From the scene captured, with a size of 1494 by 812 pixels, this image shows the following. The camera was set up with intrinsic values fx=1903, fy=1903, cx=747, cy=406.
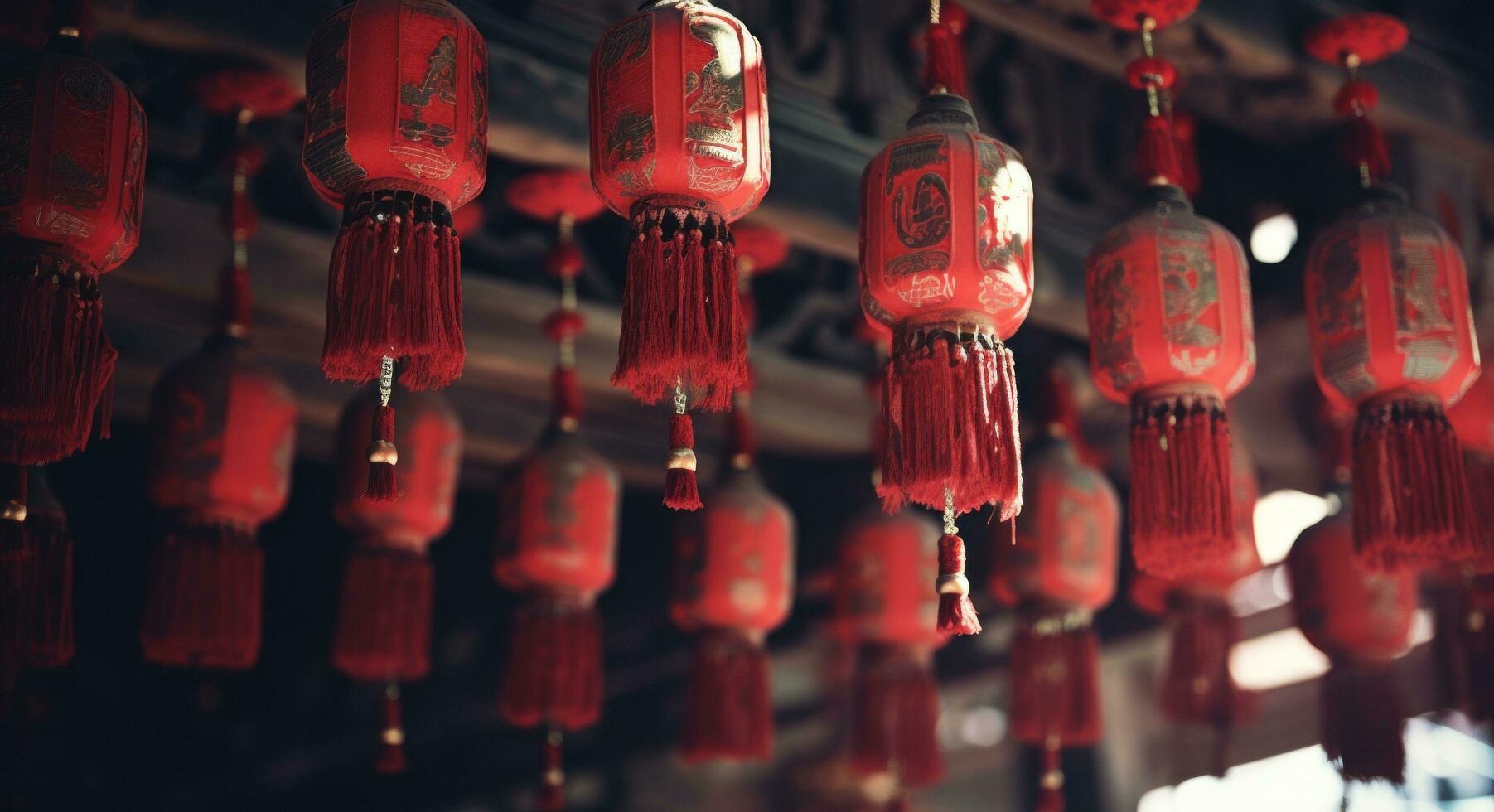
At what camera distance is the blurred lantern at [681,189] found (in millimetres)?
2648

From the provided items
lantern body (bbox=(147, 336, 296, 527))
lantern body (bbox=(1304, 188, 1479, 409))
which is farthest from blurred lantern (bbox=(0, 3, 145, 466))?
lantern body (bbox=(1304, 188, 1479, 409))

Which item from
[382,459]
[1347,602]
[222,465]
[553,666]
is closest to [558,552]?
[553,666]

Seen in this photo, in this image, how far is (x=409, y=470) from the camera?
4.01m

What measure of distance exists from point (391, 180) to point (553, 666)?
5.27 ft

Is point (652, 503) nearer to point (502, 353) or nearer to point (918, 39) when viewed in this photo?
point (502, 353)

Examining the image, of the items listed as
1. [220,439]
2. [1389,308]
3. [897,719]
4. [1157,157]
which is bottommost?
[897,719]

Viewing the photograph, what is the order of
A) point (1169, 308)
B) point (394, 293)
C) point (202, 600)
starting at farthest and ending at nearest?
point (202, 600)
point (1169, 308)
point (394, 293)

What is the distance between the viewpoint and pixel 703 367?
2643 mm

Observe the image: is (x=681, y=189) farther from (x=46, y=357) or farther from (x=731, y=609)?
(x=731, y=609)

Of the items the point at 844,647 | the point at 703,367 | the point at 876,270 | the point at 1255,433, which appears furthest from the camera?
the point at 844,647

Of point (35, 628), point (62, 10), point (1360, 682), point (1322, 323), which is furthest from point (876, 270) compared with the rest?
point (1360, 682)

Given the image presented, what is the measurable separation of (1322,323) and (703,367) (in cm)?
146

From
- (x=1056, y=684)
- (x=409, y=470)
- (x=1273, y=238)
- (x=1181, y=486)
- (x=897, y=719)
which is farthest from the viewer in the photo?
(x=1273, y=238)

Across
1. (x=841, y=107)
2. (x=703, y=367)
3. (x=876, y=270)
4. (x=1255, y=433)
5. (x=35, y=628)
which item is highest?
(x=841, y=107)
